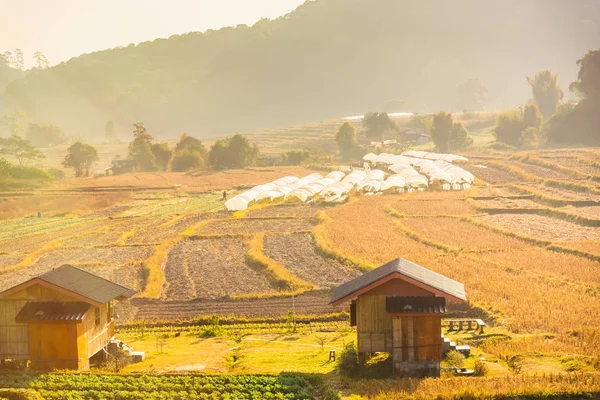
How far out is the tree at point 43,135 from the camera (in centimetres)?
18862

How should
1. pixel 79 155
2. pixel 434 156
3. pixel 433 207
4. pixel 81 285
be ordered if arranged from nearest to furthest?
pixel 81 285, pixel 433 207, pixel 79 155, pixel 434 156

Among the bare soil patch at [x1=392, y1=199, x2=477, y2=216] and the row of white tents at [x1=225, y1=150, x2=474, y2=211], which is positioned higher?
the row of white tents at [x1=225, y1=150, x2=474, y2=211]

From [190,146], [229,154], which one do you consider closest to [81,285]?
[229,154]

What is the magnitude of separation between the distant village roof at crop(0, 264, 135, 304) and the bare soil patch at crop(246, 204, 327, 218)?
3813 centimetres

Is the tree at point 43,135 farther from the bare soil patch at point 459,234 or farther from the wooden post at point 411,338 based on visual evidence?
the wooden post at point 411,338

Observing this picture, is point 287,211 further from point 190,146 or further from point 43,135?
point 43,135

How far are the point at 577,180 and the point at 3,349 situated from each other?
66.9m

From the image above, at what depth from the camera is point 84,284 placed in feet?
84.7

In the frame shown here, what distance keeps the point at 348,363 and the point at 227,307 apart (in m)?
12.7

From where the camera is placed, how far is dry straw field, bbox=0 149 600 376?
32312 millimetres

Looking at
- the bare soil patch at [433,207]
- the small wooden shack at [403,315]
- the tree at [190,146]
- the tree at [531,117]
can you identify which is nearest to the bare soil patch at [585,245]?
the bare soil patch at [433,207]

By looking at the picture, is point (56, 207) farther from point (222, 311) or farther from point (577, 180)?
point (577, 180)

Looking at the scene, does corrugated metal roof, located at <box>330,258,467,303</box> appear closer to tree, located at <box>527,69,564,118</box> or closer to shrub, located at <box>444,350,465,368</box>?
shrub, located at <box>444,350,465,368</box>

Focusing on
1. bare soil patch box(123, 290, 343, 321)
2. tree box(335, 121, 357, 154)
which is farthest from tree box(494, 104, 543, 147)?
bare soil patch box(123, 290, 343, 321)
